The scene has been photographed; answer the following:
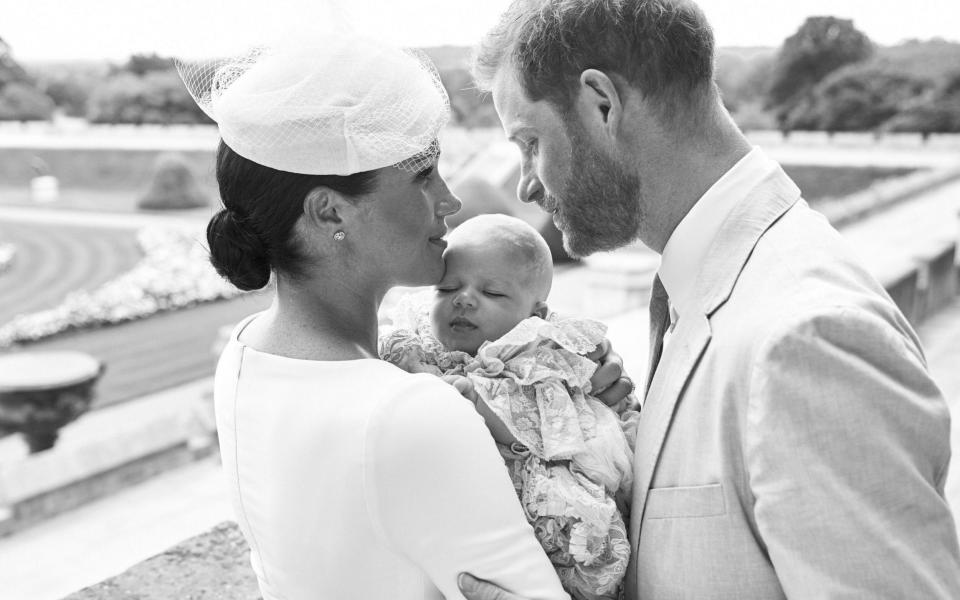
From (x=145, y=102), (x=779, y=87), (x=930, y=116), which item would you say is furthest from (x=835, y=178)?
(x=145, y=102)

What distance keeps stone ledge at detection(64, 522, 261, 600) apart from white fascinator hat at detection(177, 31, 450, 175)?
1.16m

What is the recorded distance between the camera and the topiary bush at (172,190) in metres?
26.7

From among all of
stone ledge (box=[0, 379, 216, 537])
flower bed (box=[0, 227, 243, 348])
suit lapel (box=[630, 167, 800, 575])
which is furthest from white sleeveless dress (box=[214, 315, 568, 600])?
flower bed (box=[0, 227, 243, 348])

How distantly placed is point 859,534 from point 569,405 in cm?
64

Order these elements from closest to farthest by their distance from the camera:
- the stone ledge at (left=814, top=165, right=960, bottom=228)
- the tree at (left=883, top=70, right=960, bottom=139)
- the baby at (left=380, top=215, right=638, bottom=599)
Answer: the baby at (left=380, top=215, right=638, bottom=599) → the stone ledge at (left=814, top=165, right=960, bottom=228) → the tree at (left=883, top=70, right=960, bottom=139)

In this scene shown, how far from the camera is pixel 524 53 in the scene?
1780 mm

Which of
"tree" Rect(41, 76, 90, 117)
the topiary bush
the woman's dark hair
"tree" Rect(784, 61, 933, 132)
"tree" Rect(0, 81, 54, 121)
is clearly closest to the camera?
the woman's dark hair

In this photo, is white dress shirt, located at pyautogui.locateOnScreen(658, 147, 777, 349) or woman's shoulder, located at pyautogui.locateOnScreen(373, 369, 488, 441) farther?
white dress shirt, located at pyautogui.locateOnScreen(658, 147, 777, 349)

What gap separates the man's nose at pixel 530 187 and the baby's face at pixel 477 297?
13 centimetres

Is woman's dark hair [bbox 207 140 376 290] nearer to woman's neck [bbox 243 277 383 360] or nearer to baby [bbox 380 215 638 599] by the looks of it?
woman's neck [bbox 243 277 383 360]

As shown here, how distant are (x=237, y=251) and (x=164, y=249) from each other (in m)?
19.5

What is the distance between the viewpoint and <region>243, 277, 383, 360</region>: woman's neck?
1.50 meters

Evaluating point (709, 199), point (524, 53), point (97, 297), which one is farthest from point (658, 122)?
point (97, 297)

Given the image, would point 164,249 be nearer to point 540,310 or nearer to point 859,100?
point 540,310
